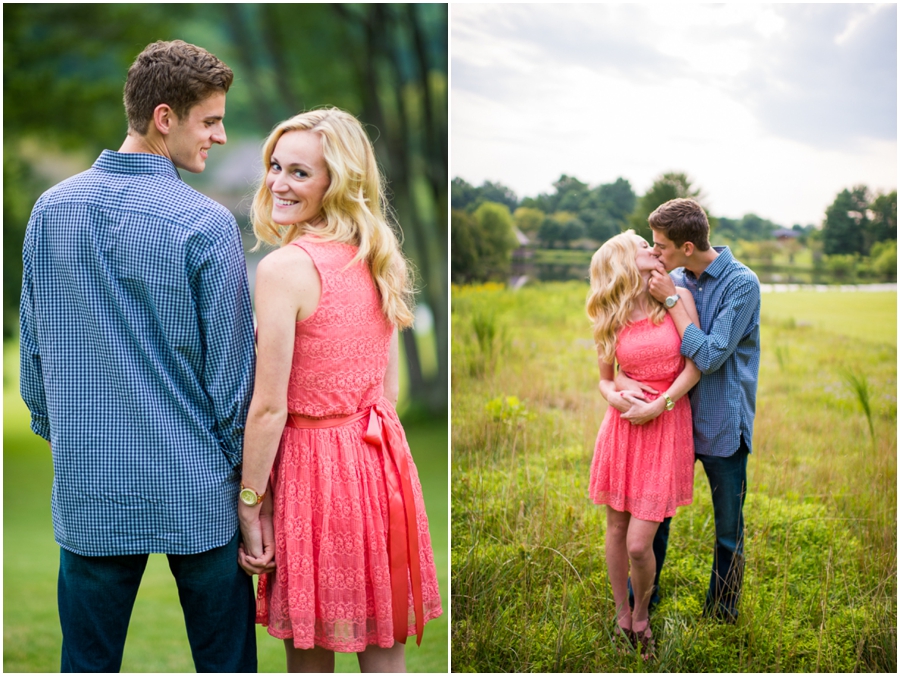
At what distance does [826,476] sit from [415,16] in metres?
3.90

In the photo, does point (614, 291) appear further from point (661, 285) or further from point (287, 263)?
point (287, 263)

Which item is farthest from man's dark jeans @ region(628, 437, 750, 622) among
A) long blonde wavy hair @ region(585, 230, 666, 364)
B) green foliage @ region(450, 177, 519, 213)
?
green foliage @ region(450, 177, 519, 213)

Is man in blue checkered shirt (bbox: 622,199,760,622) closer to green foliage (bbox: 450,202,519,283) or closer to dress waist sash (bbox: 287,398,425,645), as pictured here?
dress waist sash (bbox: 287,398,425,645)

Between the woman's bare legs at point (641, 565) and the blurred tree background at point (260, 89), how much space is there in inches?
125

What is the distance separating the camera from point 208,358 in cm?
158

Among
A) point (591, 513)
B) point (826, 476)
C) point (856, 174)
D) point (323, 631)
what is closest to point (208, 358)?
point (323, 631)

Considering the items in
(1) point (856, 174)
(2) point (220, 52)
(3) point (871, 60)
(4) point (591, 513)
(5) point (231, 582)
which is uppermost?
(2) point (220, 52)

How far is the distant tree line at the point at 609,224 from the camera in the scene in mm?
3020

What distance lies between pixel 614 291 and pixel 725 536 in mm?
871

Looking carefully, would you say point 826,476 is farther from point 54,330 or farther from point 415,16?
point 415,16

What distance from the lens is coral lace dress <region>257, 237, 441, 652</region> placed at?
1652mm

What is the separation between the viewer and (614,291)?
7.23ft

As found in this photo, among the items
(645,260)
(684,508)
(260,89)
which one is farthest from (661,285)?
(260,89)

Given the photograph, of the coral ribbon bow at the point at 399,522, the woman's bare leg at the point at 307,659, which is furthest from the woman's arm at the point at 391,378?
the woman's bare leg at the point at 307,659
